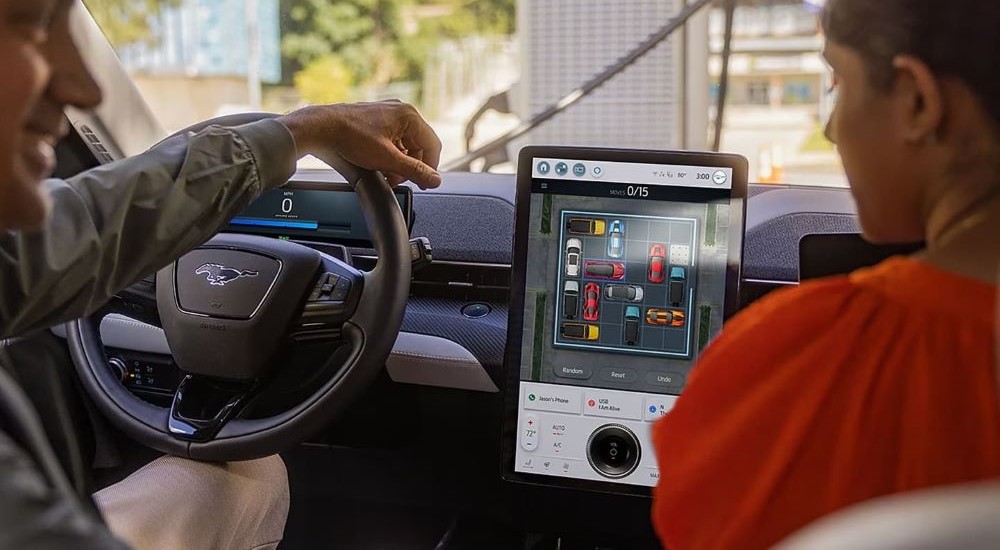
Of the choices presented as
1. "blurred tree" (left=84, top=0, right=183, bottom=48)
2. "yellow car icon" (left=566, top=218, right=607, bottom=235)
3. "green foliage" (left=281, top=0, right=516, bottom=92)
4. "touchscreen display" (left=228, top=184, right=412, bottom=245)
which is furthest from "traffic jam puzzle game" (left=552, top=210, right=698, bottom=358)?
"green foliage" (left=281, top=0, right=516, bottom=92)

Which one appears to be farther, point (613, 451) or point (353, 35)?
point (353, 35)

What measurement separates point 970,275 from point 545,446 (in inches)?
41.1

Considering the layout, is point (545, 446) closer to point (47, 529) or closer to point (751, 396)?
point (751, 396)

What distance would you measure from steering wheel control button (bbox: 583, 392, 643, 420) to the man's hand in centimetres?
42

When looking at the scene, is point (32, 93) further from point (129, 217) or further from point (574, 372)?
point (574, 372)

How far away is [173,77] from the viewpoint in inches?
376

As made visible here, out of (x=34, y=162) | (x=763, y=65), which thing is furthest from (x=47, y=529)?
(x=763, y=65)

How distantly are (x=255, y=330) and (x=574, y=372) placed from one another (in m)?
0.49

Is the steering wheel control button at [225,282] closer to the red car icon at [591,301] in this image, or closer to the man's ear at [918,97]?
the red car icon at [591,301]

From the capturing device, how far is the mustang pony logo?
170 centimetres

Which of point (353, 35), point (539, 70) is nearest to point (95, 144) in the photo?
point (539, 70)

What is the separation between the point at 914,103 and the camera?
88 cm

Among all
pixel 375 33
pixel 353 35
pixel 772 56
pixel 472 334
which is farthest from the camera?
pixel 375 33

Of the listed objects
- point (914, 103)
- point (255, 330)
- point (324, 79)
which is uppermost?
point (914, 103)
